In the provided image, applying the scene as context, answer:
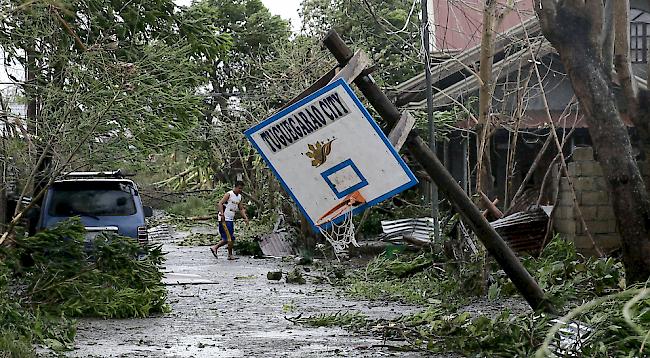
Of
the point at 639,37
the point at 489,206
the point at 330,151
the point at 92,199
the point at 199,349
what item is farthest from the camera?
the point at 639,37

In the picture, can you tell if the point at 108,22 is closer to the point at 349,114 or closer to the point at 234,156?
the point at 349,114

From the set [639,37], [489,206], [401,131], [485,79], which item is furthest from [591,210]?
[639,37]

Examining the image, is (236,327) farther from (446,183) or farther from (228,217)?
(228,217)

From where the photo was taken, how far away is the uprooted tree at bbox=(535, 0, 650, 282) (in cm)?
1034

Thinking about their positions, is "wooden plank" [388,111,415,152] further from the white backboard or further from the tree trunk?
the tree trunk

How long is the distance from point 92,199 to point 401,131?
1015 centimetres

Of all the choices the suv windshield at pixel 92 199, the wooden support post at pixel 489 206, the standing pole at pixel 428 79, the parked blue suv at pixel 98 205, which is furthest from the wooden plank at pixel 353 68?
the suv windshield at pixel 92 199

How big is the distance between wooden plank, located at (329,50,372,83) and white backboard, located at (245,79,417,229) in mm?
561

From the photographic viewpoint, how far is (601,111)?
10.4 meters

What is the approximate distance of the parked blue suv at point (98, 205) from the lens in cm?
1778

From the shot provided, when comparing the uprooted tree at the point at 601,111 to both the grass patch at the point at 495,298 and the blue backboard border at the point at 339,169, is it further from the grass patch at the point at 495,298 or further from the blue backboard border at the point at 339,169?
the blue backboard border at the point at 339,169

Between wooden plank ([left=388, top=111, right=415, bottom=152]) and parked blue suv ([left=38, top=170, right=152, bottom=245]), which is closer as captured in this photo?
wooden plank ([left=388, top=111, right=415, bottom=152])

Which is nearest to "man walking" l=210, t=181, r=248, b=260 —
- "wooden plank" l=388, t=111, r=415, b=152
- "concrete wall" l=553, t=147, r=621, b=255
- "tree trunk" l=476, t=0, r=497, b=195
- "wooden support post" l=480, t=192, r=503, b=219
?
"wooden support post" l=480, t=192, r=503, b=219

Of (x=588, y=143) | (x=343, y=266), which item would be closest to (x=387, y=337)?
(x=343, y=266)
